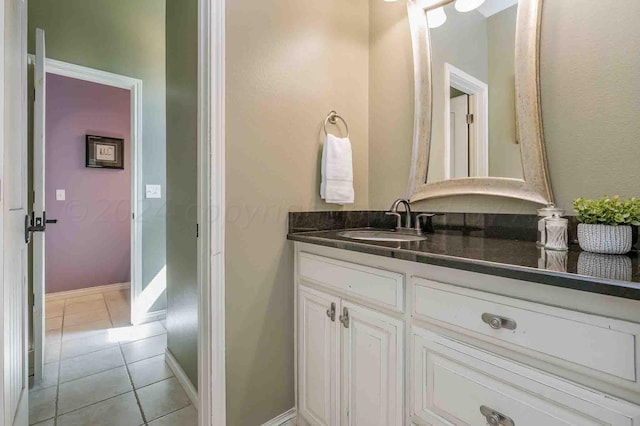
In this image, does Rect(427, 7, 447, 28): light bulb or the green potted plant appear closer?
the green potted plant

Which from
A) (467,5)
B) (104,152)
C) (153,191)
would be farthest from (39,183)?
(467,5)

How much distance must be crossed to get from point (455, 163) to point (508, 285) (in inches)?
33.8

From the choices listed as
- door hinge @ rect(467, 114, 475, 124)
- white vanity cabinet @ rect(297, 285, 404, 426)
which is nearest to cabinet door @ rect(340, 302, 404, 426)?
white vanity cabinet @ rect(297, 285, 404, 426)

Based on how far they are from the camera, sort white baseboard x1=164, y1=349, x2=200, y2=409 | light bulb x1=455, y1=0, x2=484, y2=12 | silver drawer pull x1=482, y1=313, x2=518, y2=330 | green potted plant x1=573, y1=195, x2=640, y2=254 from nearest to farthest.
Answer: silver drawer pull x1=482, y1=313, x2=518, y2=330 < green potted plant x1=573, y1=195, x2=640, y2=254 < light bulb x1=455, y1=0, x2=484, y2=12 < white baseboard x1=164, y1=349, x2=200, y2=409

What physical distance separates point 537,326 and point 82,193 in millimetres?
4201

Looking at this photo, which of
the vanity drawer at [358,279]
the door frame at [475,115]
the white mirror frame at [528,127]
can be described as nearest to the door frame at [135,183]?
the vanity drawer at [358,279]

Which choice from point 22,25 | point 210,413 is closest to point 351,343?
point 210,413

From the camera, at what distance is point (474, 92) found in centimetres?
138

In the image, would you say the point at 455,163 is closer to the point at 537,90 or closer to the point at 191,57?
the point at 537,90

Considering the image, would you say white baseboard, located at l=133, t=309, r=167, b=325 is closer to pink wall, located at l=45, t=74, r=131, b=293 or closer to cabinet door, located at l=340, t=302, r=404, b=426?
pink wall, located at l=45, t=74, r=131, b=293

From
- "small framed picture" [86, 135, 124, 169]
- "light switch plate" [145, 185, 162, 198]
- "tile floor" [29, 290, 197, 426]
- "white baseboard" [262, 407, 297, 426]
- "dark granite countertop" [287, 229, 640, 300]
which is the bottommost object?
"tile floor" [29, 290, 197, 426]

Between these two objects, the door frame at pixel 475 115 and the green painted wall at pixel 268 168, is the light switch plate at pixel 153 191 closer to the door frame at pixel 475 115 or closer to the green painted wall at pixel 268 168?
the green painted wall at pixel 268 168

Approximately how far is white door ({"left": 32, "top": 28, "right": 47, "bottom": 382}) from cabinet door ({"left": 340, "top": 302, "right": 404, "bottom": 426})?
5.64ft

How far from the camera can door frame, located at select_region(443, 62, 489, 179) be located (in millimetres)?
1337
